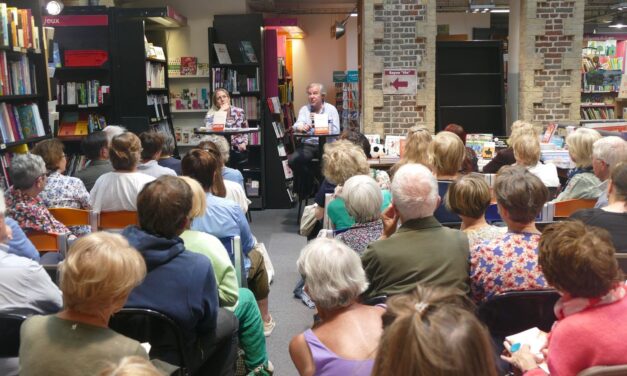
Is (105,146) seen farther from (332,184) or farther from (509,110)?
(509,110)

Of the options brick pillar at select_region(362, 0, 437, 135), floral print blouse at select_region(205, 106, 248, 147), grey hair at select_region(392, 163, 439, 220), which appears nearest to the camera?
grey hair at select_region(392, 163, 439, 220)

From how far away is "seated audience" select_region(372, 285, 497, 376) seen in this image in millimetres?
1117

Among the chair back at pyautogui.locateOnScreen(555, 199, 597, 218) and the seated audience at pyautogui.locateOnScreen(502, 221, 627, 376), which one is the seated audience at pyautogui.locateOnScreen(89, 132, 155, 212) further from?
the seated audience at pyautogui.locateOnScreen(502, 221, 627, 376)

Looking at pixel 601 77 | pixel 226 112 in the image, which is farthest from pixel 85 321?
pixel 601 77

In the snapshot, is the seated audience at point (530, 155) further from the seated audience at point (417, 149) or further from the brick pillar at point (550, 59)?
the brick pillar at point (550, 59)

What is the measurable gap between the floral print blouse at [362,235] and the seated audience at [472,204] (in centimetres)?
42

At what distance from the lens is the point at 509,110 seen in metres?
9.41

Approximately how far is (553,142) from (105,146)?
5080 millimetres

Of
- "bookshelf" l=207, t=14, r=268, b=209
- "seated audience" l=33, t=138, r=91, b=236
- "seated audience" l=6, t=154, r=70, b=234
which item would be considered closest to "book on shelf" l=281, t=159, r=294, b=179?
"bookshelf" l=207, t=14, r=268, b=209

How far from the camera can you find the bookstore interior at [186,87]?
6.33 meters

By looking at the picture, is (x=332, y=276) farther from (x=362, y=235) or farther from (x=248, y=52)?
(x=248, y=52)

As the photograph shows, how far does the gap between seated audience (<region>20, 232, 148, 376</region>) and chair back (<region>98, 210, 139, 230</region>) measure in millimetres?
2346

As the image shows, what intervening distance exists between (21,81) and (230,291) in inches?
161

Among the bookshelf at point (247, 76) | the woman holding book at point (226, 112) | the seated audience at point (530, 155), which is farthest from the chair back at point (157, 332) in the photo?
the bookshelf at point (247, 76)
